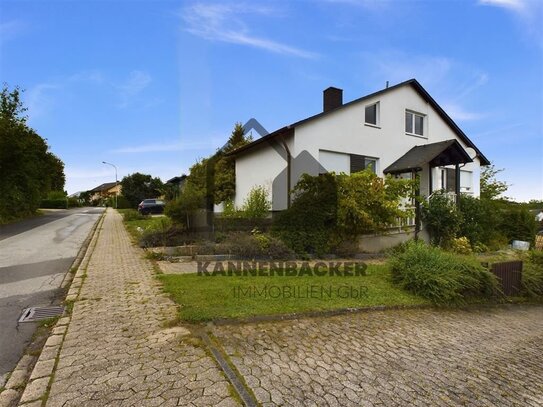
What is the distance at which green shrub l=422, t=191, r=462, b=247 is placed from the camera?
13.0 metres

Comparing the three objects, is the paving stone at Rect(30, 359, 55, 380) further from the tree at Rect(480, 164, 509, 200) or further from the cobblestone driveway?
the tree at Rect(480, 164, 509, 200)

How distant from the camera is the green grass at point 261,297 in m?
5.13

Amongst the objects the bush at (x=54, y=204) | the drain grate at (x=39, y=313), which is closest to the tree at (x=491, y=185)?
the drain grate at (x=39, y=313)

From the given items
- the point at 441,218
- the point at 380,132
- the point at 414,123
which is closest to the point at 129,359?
the point at 441,218

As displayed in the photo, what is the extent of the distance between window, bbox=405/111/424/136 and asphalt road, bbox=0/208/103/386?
595 inches

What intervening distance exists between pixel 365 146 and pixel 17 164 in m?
23.3

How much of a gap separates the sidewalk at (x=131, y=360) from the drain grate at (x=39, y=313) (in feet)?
1.00

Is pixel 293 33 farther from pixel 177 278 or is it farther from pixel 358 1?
pixel 177 278

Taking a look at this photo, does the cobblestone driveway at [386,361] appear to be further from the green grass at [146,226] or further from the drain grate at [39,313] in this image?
the green grass at [146,226]

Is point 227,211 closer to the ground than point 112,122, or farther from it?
closer to the ground

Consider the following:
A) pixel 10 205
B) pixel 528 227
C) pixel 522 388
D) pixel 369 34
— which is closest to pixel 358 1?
pixel 369 34

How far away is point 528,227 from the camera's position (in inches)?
623

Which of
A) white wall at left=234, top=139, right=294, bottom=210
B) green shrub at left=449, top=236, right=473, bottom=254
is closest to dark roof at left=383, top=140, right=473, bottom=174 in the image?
green shrub at left=449, top=236, right=473, bottom=254

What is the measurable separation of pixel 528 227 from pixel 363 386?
55.8 feet
